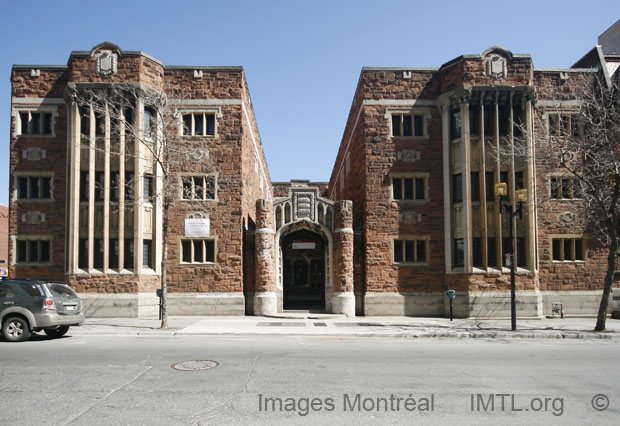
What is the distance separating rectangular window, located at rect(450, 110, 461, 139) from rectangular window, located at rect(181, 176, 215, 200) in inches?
435

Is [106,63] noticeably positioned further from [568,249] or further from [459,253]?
[568,249]

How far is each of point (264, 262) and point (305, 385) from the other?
12946mm

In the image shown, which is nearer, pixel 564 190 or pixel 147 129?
pixel 147 129

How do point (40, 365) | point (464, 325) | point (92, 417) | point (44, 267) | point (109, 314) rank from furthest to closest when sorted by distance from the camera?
1. point (44, 267)
2. point (109, 314)
3. point (464, 325)
4. point (40, 365)
5. point (92, 417)

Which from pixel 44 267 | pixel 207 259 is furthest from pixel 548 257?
pixel 44 267

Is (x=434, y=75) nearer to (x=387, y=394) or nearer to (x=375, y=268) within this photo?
(x=375, y=268)

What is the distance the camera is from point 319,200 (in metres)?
21.4

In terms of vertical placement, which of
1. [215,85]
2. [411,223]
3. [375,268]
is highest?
[215,85]

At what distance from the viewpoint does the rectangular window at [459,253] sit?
20.5 m

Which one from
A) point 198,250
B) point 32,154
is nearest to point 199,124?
point 198,250

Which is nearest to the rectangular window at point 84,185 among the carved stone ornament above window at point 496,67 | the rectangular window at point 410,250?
the rectangular window at point 410,250

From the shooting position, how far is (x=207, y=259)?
2103cm

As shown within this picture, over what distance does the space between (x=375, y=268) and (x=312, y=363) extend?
11.6m

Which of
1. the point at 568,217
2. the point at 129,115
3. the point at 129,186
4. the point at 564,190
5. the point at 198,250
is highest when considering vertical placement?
the point at 129,115
